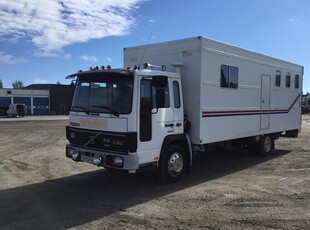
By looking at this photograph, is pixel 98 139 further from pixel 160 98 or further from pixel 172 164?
pixel 172 164

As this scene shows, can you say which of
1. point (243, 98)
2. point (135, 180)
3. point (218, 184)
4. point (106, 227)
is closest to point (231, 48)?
point (243, 98)

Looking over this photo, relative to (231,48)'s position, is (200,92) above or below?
below

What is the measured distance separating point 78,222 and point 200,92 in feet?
14.2

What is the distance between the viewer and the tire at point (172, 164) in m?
8.05

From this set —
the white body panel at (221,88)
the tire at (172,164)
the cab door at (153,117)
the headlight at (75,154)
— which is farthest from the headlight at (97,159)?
the white body panel at (221,88)

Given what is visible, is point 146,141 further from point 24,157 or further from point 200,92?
point 24,157

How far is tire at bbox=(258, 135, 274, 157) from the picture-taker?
492 inches

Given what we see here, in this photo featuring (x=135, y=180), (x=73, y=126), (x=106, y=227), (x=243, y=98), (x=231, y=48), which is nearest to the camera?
(x=106, y=227)

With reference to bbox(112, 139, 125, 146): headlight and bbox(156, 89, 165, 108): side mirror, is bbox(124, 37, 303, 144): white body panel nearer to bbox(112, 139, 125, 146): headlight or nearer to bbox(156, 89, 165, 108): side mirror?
bbox(156, 89, 165, 108): side mirror

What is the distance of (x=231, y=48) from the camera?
9.90 meters

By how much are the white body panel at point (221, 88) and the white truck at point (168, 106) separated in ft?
0.08

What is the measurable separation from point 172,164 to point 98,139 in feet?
6.12

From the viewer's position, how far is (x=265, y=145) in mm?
12797

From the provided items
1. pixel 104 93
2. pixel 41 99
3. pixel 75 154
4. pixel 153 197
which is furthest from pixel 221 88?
pixel 41 99
